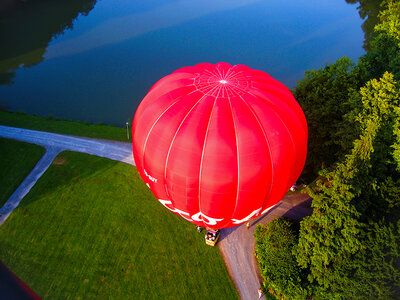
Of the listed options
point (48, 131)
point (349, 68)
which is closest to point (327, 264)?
point (349, 68)

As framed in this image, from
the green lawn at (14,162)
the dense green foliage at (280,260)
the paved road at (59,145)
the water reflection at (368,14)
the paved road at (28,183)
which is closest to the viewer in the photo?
the dense green foliage at (280,260)

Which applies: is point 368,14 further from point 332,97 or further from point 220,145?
point 220,145

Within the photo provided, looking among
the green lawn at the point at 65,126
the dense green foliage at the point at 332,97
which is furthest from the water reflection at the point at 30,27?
the dense green foliage at the point at 332,97

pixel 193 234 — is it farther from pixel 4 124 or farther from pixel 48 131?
pixel 4 124

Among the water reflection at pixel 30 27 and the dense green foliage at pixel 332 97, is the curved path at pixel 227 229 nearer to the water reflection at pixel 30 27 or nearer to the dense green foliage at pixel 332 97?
the dense green foliage at pixel 332 97

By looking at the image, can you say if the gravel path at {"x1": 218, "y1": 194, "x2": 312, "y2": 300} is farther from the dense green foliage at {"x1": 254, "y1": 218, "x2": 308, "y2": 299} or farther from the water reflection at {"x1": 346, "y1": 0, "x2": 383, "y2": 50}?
the water reflection at {"x1": 346, "y1": 0, "x2": 383, "y2": 50}
